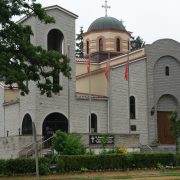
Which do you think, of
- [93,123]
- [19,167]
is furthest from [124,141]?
[19,167]

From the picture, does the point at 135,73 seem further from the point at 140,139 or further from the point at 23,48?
the point at 23,48

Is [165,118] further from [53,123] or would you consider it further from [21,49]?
[21,49]

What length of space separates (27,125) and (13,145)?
3730mm

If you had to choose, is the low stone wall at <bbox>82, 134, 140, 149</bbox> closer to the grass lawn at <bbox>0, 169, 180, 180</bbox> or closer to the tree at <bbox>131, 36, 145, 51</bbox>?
the grass lawn at <bbox>0, 169, 180, 180</bbox>

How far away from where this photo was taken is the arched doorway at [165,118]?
50.6m

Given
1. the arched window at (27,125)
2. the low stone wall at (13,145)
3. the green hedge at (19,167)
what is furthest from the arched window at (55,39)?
the green hedge at (19,167)

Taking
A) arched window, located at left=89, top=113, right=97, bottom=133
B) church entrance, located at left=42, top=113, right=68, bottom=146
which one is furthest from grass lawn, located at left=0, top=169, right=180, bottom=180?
arched window, located at left=89, top=113, right=97, bottom=133

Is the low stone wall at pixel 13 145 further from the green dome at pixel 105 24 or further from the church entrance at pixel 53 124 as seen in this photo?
the green dome at pixel 105 24

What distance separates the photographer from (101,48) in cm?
5841

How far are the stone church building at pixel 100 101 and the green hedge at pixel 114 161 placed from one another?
6487 millimetres

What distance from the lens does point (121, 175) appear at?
33.0 metres

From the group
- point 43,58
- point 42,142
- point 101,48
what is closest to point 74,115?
point 42,142

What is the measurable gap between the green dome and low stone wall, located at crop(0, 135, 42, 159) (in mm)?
19337

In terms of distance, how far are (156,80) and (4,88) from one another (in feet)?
47.9
